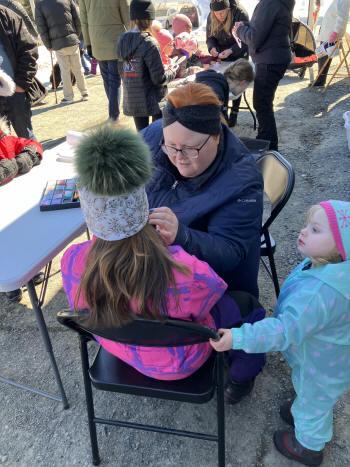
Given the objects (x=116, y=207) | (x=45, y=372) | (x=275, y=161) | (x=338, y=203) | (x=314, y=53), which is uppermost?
(x=116, y=207)

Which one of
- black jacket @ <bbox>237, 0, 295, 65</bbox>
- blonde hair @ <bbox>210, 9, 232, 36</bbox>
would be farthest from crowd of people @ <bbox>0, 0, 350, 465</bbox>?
blonde hair @ <bbox>210, 9, 232, 36</bbox>

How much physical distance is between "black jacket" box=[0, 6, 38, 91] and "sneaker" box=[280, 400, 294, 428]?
3338mm

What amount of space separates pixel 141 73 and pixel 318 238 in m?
2.91

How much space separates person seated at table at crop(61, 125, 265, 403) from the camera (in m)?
0.97

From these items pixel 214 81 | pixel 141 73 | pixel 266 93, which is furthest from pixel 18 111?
pixel 266 93

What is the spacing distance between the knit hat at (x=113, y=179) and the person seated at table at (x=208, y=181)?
31 centimetres

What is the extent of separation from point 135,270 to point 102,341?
0.54m

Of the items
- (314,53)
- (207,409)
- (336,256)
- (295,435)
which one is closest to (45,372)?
(207,409)

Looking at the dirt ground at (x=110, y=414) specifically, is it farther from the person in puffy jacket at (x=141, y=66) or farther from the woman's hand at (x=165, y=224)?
the person in puffy jacket at (x=141, y=66)

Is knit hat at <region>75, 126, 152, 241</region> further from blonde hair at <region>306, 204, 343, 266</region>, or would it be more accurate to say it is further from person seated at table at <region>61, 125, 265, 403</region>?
blonde hair at <region>306, 204, 343, 266</region>

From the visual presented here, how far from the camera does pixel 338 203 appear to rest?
1.27 m

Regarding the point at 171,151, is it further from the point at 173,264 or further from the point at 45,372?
the point at 45,372

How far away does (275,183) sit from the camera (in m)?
2.01

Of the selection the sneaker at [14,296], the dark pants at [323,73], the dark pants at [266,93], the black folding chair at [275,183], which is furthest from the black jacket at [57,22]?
the black folding chair at [275,183]
